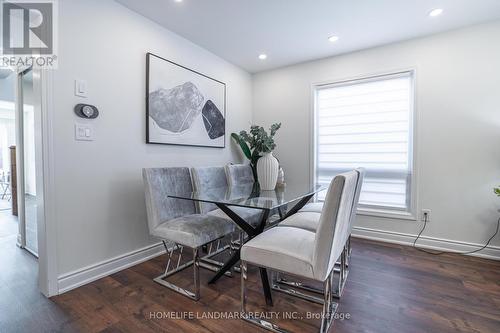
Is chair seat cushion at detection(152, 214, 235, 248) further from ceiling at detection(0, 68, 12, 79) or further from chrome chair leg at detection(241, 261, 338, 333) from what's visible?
ceiling at detection(0, 68, 12, 79)

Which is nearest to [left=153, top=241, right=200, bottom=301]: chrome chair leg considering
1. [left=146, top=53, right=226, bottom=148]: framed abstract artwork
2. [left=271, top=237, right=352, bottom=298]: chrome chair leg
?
[left=271, top=237, right=352, bottom=298]: chrome chair leg

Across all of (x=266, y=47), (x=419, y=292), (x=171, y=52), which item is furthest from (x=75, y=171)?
(x=419, y=292)

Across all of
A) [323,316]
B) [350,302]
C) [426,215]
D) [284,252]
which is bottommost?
[350,302]

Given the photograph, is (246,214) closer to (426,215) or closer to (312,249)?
(312,249)

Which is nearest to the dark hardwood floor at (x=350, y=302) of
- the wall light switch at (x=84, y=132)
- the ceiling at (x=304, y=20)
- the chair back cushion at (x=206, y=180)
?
the chair back cushion at (x=206, y=180)

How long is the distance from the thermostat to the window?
2.79 m

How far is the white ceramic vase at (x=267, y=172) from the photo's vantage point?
2383 millimetres

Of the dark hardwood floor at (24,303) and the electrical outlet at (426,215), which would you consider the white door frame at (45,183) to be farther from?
the electrical outlet at (426,215)

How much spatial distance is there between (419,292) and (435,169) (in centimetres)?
154

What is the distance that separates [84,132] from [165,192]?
2.75 feet

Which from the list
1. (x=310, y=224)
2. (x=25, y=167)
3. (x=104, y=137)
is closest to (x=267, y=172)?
(x=310, y=224)

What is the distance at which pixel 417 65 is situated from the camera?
2.79 meters

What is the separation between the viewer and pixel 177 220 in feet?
6.63

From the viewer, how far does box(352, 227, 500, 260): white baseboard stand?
2.50 meters
